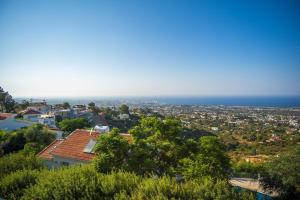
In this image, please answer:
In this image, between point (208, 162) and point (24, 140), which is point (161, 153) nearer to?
point (208, 162)

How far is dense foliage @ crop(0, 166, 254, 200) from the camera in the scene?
11633 millimetres

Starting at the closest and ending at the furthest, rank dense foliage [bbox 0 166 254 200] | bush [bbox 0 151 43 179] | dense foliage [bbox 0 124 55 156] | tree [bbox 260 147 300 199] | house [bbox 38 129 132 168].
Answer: dense foliage [bbox 0 166 254 200], bush [bbox 0 151 43 179], tree [bbox 260 147 300 199], house [bbox 38 129 132 168], dense foliage [bbox 0 124 55 156]

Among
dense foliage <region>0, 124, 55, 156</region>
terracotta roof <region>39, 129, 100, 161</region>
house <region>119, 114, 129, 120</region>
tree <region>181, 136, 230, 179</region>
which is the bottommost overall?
house <region>119, 114, 129, 120</region>

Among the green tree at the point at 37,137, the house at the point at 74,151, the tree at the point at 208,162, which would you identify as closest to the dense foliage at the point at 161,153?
the tree at the point at 208,162

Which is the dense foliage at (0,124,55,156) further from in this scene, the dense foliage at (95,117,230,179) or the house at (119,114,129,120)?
the house at (119,114,129,120)

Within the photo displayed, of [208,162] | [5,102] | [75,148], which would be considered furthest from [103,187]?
[5,102]

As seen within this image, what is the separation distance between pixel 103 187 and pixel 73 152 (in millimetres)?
12108

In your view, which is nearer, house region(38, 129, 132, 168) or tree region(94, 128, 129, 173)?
tree region(94, 128, 129, 173)

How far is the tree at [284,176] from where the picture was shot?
70.7 ft

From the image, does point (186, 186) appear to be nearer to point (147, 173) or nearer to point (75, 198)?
point (147, 173)

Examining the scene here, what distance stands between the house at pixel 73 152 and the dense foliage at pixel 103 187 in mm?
7920

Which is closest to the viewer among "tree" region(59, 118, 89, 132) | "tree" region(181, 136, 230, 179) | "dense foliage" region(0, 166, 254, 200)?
"dense foliage" region(0, 166, 254, 200)

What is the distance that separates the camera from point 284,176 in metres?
22.2

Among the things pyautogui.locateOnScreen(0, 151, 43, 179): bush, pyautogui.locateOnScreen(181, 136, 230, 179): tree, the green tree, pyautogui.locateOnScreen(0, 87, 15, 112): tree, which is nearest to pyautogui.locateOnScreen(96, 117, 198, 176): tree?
pyautogui.locateOnScreen(181, 136, 230, 179): tree
